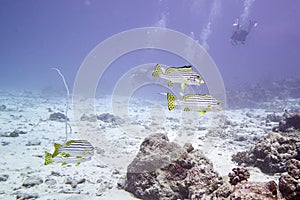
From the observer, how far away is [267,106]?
63.0 feet

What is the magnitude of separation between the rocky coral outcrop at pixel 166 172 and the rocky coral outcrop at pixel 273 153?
1.84m

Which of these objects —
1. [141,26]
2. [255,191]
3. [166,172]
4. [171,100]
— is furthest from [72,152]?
[141,26]

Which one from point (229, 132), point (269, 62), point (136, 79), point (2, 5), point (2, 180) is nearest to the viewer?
point (2, 180)

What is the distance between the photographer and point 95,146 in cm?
866

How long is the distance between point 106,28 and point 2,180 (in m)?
139

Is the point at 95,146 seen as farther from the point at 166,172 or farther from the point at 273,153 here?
the point at 273,153

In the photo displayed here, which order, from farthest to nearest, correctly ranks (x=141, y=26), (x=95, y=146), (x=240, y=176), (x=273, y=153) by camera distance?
(x=141, y=26)
(x=95, y=146)
(x=273, y=153)
(x=240, y=176)

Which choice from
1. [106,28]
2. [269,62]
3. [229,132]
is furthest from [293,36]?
[229,132]

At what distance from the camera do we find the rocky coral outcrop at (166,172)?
430 cm

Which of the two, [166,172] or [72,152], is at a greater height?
[72,152]

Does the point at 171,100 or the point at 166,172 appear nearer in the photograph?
the point at 171,100

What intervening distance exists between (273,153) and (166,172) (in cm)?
270

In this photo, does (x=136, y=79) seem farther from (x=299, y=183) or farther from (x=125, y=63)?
(x=125, y=63)

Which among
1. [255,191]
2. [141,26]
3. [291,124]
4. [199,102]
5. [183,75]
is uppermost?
[141,26]
